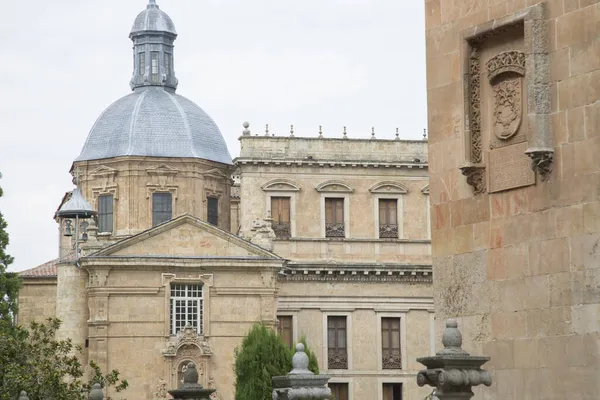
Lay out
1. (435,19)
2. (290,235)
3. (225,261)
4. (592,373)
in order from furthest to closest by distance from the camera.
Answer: (290,235)
(225,261)
(435,19)
(592,373)

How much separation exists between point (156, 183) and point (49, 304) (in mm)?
6605

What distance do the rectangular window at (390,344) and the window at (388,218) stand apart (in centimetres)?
357

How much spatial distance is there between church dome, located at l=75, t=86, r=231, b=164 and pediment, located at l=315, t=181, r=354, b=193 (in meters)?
5.42

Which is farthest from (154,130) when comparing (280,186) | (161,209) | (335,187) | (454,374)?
(454,374)

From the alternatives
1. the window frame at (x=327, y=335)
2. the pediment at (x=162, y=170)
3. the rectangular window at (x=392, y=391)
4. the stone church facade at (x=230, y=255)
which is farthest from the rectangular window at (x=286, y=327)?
the pediment at (x=162, y=170)

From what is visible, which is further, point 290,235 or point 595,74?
point 290,235

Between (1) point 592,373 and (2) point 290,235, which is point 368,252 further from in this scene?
(1) point 592,373

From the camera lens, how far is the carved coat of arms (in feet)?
55.8

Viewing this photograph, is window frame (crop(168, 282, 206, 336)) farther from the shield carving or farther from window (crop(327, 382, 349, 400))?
the shield carving

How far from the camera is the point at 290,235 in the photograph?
196 feet

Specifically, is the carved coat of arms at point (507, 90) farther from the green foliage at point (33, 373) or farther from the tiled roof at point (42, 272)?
the tiled roof at point (42, 272)

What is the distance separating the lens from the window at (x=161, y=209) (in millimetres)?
61281

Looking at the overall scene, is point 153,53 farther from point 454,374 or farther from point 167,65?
point 454,374

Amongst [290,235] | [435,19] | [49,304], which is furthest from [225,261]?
[435,19]
